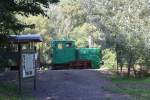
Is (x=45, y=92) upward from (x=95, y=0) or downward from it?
downward

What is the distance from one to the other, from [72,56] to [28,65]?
18028mm

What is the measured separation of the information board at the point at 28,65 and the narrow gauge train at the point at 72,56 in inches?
683

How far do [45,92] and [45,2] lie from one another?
3177mm

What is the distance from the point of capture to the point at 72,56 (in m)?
34.4

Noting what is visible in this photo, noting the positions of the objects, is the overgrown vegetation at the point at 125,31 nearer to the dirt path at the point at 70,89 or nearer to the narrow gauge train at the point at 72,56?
the narrow gauge train at the point at 72,56

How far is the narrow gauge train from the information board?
56.9ft

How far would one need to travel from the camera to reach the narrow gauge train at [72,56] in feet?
112

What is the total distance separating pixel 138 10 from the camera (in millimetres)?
26062


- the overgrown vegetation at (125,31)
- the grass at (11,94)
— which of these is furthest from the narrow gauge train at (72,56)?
the grass at (11,94)

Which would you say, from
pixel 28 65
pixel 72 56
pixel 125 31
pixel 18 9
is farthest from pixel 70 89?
pixel 72 56

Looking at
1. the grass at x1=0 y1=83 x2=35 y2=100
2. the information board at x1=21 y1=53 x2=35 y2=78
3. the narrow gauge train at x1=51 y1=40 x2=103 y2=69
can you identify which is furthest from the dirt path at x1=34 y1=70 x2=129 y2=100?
the narrow gauge train at x1=51 y1=40 x2=103 y2=69

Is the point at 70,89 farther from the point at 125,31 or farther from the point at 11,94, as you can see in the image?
the point at 125,31

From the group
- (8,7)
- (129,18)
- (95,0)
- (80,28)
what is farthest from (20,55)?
(80,28)

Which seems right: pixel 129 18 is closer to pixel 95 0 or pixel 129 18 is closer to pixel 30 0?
pixel 95 0
